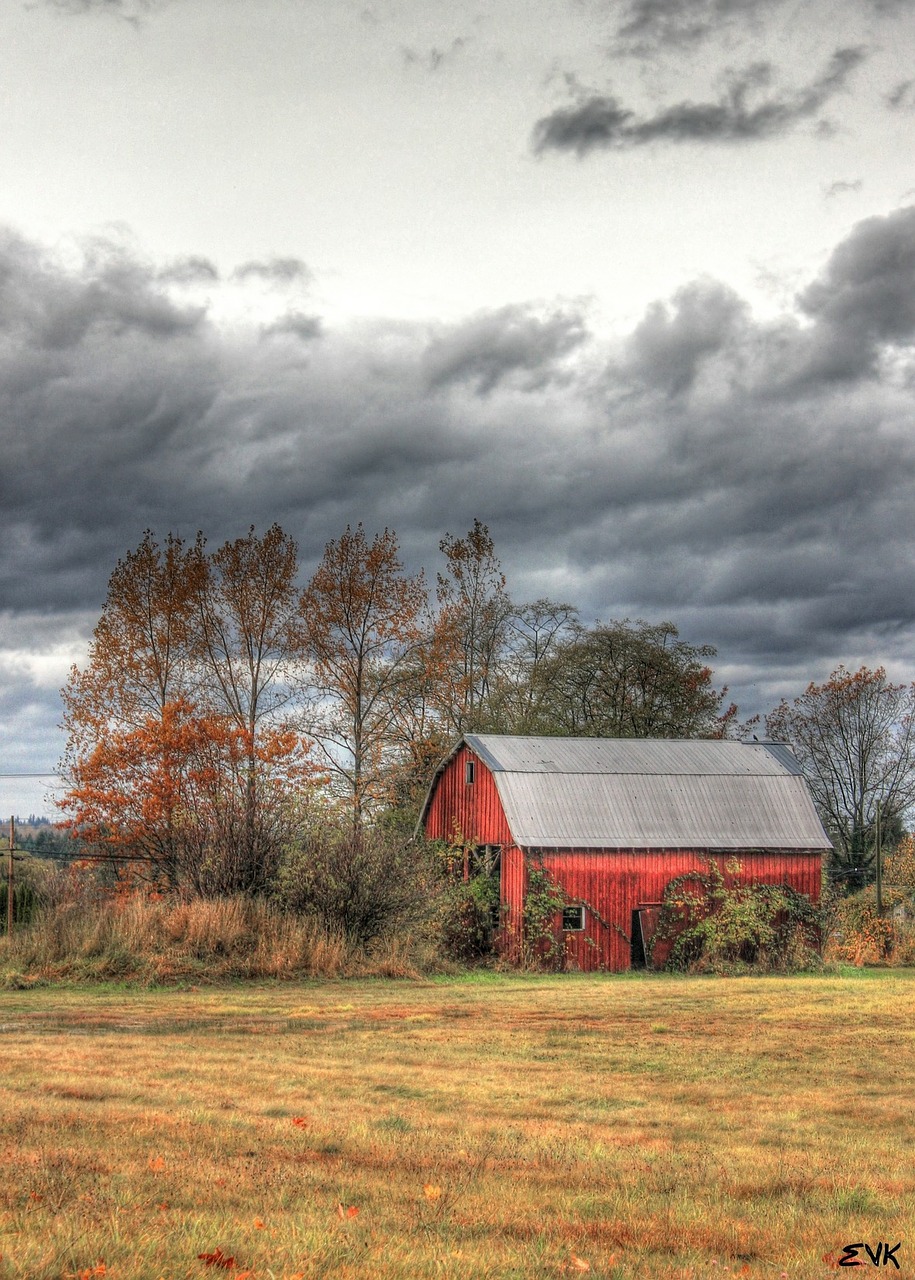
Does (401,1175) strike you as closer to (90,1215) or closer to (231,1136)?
(231,1136)

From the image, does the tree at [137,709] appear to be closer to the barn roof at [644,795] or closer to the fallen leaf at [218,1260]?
the barn roof at [644,795]

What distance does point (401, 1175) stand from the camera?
7.45 m

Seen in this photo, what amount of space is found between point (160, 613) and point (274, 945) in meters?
19.1

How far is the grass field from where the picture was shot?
18.2ft

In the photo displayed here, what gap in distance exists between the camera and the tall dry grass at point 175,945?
21.3 meters

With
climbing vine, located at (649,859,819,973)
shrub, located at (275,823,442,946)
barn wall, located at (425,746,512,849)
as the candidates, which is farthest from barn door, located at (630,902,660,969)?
shrub, located at (275,823,442,946)

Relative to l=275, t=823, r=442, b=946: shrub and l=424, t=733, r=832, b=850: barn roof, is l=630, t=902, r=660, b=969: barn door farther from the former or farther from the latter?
l=275, t=823, r=442, b=946: shrub

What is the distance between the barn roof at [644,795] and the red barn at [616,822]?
40 mm

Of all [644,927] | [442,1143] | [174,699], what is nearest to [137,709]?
[174,699]

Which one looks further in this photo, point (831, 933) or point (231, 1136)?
point (831, 933)

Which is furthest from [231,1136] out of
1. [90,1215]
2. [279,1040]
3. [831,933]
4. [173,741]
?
[831,933]

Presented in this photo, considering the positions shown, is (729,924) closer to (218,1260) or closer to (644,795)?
(644,795)

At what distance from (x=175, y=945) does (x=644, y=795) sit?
1651cm

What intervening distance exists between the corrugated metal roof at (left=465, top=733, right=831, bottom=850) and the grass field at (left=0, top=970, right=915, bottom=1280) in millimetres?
14953
